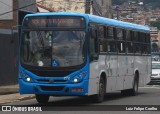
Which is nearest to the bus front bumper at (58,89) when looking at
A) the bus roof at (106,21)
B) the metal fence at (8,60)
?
the bus roof at (106,21)

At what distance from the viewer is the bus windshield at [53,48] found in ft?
56.6

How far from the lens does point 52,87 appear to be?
17250 mm

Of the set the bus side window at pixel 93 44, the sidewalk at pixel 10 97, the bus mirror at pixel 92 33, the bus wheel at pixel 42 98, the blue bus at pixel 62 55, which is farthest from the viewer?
the sidewalk at pixel 10 97

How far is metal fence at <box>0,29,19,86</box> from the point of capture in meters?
31.5

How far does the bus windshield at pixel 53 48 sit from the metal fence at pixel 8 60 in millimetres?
13159

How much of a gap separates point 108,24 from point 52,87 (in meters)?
4.21

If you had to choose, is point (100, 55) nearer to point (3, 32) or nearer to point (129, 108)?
point (129, 108)

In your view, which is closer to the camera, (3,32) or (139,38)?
(139,38)

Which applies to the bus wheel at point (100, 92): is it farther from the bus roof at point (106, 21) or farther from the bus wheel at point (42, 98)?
the bus roof at point (106, 21)

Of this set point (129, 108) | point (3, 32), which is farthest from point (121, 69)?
point (3, 32)

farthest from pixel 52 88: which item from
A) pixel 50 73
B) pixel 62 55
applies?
pixel 62 55

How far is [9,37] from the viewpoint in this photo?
106 feet

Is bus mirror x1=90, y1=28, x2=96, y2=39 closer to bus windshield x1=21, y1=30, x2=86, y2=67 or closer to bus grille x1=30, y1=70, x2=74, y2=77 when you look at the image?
bus windshield x1=21, y1=30, x2=86, y2=67

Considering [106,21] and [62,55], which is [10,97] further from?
[62,55]
